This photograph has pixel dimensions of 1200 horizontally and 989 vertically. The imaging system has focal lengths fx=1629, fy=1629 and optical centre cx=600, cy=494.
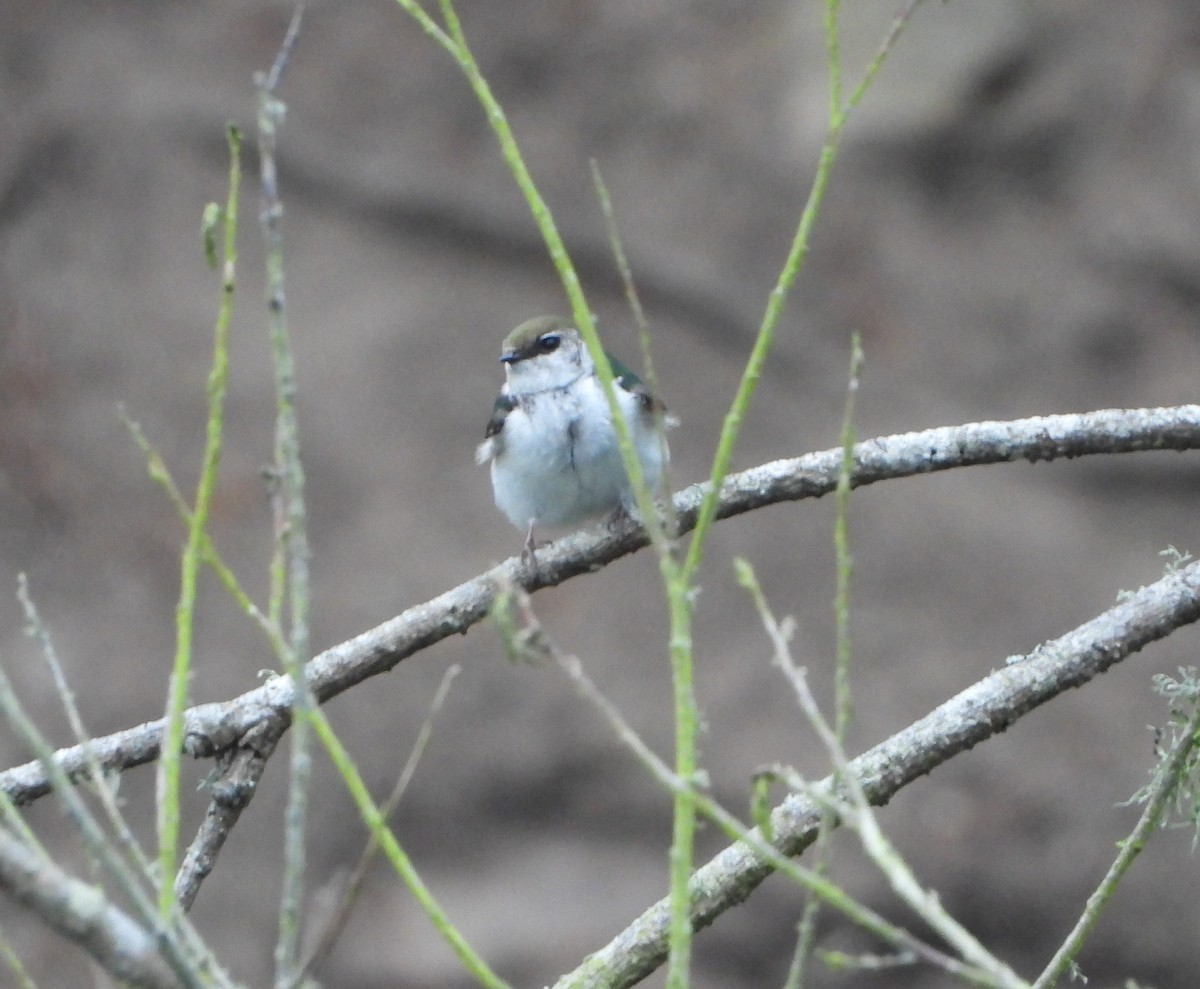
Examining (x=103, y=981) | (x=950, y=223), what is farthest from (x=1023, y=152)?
(x=103, y=981)

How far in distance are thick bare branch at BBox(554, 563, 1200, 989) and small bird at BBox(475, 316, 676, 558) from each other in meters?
1.31

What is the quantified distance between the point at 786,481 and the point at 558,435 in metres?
1.20

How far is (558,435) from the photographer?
14.9ft

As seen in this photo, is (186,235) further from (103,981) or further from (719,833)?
(103,981)

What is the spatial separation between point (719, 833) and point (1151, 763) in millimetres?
1877

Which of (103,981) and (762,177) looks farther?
(762,177)

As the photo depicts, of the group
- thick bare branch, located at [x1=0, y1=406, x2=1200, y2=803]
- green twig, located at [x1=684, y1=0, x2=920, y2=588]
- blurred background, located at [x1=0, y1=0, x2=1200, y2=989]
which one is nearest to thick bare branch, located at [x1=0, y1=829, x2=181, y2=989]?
green twig, located at [x1=684, y1=0, x2=920, y2=588]

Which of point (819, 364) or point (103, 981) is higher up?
point (819, 364)

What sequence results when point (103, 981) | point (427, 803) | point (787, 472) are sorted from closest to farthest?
point (103, 981) → point (787, 472) → point (427, 803)

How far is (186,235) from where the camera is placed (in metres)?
7.31

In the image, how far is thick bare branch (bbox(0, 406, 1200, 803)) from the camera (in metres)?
3.30

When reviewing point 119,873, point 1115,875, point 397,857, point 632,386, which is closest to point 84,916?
point 119,873

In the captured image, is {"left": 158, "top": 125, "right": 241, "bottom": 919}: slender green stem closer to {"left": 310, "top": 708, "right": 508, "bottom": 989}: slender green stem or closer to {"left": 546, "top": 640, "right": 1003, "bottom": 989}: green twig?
{"left": 310, "top": 708, "right": 508, "bottom": 989}: slender green stem

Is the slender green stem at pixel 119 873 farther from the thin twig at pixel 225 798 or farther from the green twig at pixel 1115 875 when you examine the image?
the thin twig at pixel 225 798
